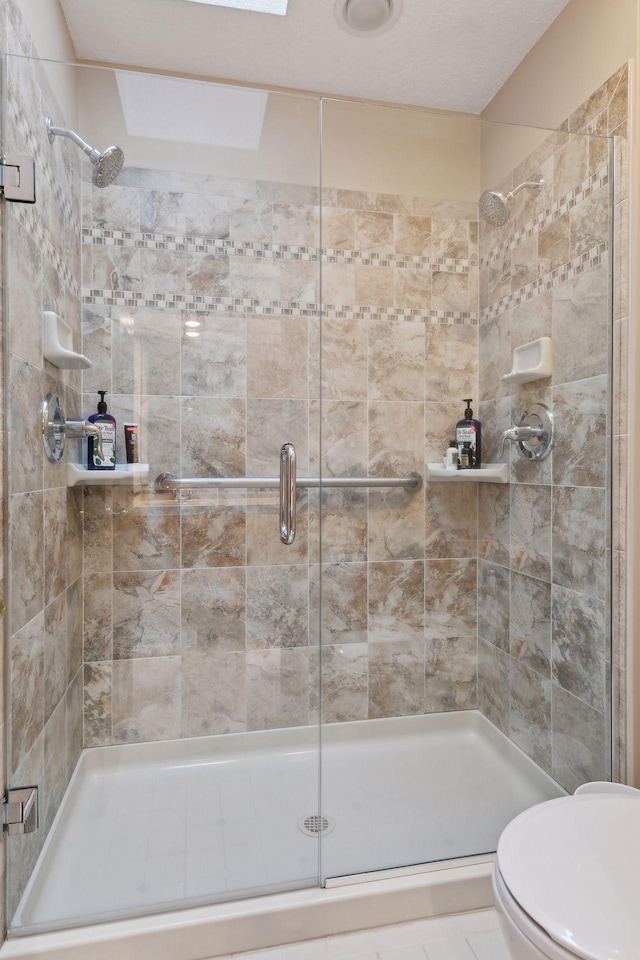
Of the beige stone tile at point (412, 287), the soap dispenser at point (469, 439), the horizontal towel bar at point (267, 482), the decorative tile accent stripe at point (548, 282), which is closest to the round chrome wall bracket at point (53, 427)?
the horizontal towel bar at point (267, 482)

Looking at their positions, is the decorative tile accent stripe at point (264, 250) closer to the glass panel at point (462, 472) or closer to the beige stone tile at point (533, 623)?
the glass panel at point (462, 472)

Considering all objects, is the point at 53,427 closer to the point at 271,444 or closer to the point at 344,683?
the point at 271,444

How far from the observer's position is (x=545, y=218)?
1.58 metres

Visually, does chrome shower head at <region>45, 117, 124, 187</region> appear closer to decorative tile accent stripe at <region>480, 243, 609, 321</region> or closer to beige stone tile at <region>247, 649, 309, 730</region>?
decorative tile accent stripe at <region>480, 243, 609, 321</region>

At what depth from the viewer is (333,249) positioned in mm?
1537

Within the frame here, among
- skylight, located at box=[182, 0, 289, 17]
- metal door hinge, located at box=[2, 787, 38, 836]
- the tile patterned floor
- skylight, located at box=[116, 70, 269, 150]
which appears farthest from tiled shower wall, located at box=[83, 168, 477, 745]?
skylight, located at box=[182, 0, 289, 17]

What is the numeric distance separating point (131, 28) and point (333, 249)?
1.10 metres

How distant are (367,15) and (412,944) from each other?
2589mm

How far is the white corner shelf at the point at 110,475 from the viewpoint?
1.42m

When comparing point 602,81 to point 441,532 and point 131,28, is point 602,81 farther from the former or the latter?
point 131,28

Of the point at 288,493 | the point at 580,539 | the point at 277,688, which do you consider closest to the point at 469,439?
the point at 580,539

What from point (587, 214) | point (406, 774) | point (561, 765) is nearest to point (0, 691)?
point (406, 774)

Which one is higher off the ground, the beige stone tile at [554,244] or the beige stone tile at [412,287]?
the beige stone tile at [554,244]

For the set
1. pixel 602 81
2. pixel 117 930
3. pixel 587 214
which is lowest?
pixel 117 930
